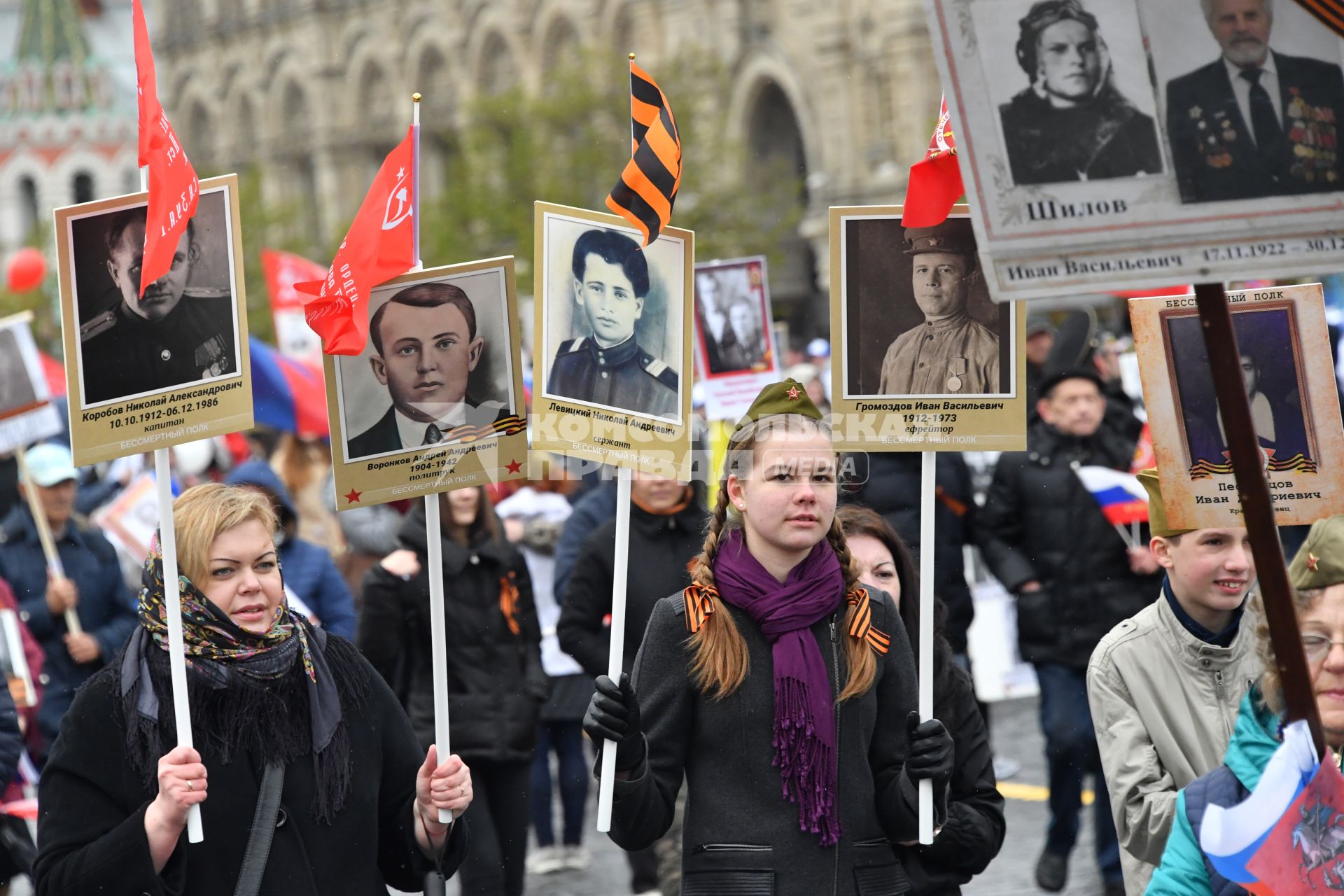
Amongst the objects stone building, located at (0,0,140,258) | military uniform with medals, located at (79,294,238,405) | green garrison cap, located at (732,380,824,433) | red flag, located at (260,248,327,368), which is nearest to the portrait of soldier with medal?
green garrison cap, located at (732,380,824,433)

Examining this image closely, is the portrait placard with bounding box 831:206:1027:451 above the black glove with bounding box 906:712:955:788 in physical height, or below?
above

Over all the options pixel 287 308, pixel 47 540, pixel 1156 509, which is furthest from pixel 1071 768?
pixel 287 308

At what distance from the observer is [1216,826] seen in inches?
119

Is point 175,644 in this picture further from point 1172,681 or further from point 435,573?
point 1172,681

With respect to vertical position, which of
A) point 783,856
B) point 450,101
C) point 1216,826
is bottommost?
point 783,856

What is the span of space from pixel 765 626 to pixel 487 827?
9.89 ft

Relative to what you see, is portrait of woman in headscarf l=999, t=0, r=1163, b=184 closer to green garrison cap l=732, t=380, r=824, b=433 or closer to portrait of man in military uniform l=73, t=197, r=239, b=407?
green garrison cap l=732, t=380, r=824, b=433

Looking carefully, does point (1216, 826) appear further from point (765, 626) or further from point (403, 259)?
point (403, 259)

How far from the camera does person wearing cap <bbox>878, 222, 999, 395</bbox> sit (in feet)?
14.3

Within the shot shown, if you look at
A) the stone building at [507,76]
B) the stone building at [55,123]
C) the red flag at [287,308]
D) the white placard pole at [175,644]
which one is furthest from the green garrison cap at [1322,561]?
the stone building at [55,123]

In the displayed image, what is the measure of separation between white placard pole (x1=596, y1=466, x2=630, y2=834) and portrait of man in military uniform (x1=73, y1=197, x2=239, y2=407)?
2.97ft

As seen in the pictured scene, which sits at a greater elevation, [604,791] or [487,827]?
[604,791]

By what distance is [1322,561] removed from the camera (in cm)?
343

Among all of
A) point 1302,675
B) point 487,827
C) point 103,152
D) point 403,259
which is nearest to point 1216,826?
point 1302,675
